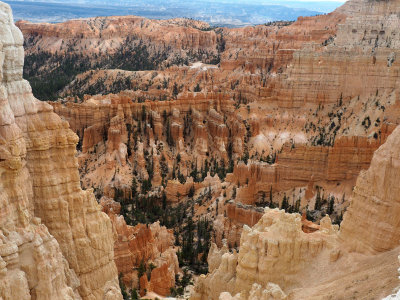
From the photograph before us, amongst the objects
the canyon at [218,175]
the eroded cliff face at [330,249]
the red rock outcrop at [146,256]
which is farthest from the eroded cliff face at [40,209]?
the red rock outcrop at [146,256]

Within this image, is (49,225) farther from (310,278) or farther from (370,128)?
(370,128)

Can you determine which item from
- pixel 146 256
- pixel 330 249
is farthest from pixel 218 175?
pixel 330 249

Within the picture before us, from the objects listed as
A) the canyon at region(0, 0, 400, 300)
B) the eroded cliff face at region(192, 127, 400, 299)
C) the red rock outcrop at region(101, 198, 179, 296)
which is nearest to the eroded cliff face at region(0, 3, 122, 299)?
the canyon at region(0, 0, 400, 300)

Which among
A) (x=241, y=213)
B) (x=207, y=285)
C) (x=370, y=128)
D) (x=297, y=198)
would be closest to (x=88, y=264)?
(x=207, y=285)

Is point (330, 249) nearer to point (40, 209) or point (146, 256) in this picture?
point (40, 209)

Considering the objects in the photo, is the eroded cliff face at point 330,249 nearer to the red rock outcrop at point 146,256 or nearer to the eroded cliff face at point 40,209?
the eroded cliff face at point 40,209

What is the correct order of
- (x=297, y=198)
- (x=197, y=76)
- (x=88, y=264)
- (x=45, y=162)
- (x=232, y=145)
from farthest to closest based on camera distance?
(x=197, y=76) < (x=232, y=145) < (x=297, y=198) < (x=88, y=264) < (x=45, y=162)

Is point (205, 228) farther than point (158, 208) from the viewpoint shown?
No
